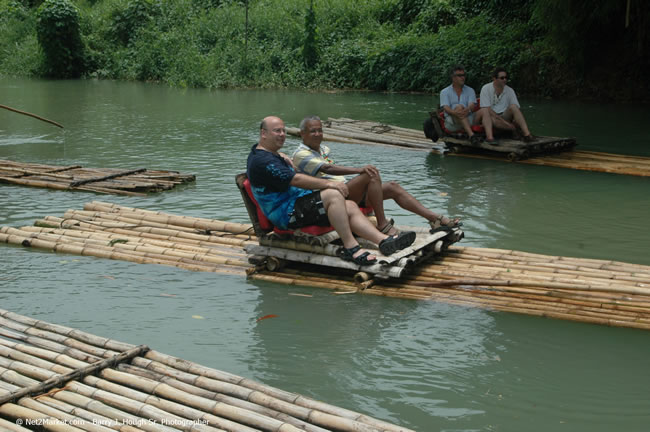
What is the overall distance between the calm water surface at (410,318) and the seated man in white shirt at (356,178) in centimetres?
86

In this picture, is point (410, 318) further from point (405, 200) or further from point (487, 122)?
point (487, 122)

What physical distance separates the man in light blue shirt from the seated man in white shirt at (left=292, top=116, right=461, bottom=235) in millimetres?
5235

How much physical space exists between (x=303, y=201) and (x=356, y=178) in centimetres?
49

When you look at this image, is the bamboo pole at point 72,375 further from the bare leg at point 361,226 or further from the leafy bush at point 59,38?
the leafy bush at point 59,38

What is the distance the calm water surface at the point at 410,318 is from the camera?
165 inches

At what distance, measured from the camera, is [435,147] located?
1213 centimetres

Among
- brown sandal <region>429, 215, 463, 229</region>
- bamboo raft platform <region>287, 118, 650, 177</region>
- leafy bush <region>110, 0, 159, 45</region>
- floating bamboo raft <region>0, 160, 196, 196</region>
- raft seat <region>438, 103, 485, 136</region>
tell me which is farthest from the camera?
leafy bush <region>110, 0, 159, 45</region>

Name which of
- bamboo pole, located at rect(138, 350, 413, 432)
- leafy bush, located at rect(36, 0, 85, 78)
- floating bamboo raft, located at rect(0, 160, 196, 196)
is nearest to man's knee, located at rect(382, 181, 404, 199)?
bamboo pole, located at rect(138, 350, 413, 432)

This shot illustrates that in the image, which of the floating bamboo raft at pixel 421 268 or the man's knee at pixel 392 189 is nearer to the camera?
the floating bamboo raft at pixel 421 268

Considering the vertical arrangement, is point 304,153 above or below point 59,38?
below

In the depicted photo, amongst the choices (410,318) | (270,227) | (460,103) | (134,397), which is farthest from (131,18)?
(134,397)

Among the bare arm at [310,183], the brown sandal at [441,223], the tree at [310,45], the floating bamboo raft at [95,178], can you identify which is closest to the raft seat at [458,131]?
the floating bamboo raft at [95,178]

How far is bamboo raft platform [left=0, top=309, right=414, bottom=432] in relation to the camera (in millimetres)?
3631

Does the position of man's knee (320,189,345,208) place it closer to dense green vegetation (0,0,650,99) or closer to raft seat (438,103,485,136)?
raft seat (438,103,485,136)
